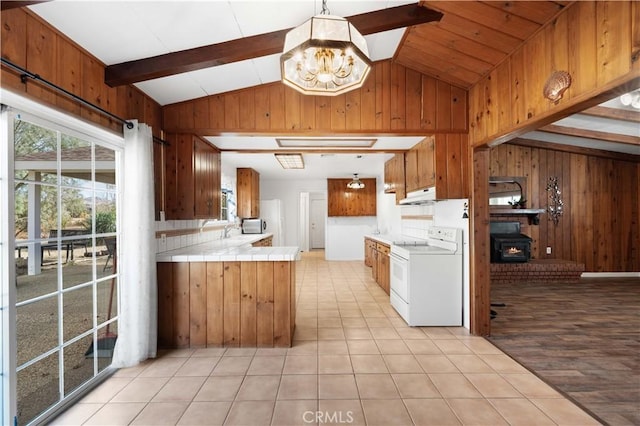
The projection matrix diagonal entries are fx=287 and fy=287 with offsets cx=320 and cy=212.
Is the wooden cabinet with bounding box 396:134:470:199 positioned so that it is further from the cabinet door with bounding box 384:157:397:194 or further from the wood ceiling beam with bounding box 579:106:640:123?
the wood ceiling beam with bounding box 579:106:640:123

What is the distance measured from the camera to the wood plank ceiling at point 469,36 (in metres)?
2.05

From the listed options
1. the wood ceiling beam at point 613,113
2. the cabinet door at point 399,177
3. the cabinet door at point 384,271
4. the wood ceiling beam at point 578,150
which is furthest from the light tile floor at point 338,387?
the wood ceiling beam at point 578,150

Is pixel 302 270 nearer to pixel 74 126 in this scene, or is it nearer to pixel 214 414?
pixel 214 414

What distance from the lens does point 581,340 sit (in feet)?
9.73

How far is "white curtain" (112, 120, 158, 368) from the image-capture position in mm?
2445

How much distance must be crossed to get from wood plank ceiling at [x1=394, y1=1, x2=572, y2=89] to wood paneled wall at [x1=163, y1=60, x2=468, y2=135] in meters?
0.21

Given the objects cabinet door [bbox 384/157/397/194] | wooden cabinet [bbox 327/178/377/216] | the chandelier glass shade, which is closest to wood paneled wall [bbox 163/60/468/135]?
the chandelier glass shade

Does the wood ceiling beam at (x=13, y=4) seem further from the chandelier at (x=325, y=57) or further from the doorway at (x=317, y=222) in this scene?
the doorway at (x=317, y=222)

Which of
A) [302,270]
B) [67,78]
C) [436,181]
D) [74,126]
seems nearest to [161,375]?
[74,126]

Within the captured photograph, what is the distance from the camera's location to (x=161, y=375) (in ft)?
7.70

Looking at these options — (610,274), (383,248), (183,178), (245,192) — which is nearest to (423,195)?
(383,248)

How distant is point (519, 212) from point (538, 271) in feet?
3.79

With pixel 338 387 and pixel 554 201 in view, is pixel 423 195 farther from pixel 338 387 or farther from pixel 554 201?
pixel 554 201

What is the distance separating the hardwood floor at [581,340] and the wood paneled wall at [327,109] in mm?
2491
